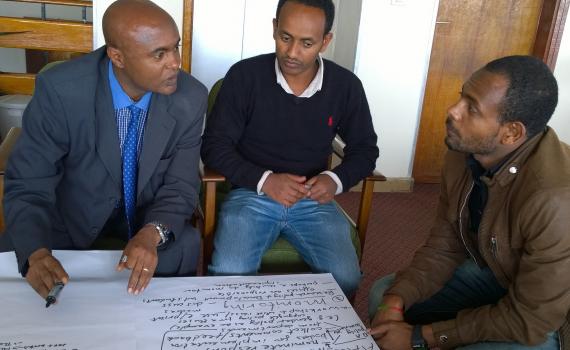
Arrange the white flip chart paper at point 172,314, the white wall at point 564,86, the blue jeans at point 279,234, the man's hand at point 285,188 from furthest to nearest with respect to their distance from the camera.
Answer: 1. the white wall at point 564,86
2. the man's hand at point 285,188
3. the blue jeans at point 279,234
4. the white flip chart paper at point 172,314

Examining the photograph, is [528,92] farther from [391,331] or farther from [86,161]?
[86,161]

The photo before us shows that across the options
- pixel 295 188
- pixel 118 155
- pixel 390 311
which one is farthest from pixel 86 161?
pixel 390 311

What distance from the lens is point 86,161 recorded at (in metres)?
1.45

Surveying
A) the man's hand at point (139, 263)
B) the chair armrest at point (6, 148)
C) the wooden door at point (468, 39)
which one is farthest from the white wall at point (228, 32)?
the man's hand at point (139, 263)

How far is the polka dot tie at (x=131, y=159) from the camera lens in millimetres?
1500

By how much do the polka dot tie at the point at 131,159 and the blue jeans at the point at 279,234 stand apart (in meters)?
0.32

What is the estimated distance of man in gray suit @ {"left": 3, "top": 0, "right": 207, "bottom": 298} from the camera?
133cm

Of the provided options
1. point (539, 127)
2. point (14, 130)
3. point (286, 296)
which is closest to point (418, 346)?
point (286, 296)

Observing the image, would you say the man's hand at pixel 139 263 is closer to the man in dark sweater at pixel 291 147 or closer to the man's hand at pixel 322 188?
the man in dark sweater at pixel 291 147

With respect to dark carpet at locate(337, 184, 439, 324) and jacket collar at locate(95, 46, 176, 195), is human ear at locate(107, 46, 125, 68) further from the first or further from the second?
dark carpet at locate(337, 184, 439, 324)

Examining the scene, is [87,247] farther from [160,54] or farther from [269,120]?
[269,120]

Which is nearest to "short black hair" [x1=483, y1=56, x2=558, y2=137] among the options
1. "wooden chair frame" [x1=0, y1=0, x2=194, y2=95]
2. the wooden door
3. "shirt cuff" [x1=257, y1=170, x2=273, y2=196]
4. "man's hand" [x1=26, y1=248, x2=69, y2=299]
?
"shirt cuff" [x1=257, y1=170, x2=273, y2=196]

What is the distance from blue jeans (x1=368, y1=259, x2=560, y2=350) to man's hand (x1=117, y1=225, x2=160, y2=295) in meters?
0.69

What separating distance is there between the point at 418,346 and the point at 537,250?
0.41m
